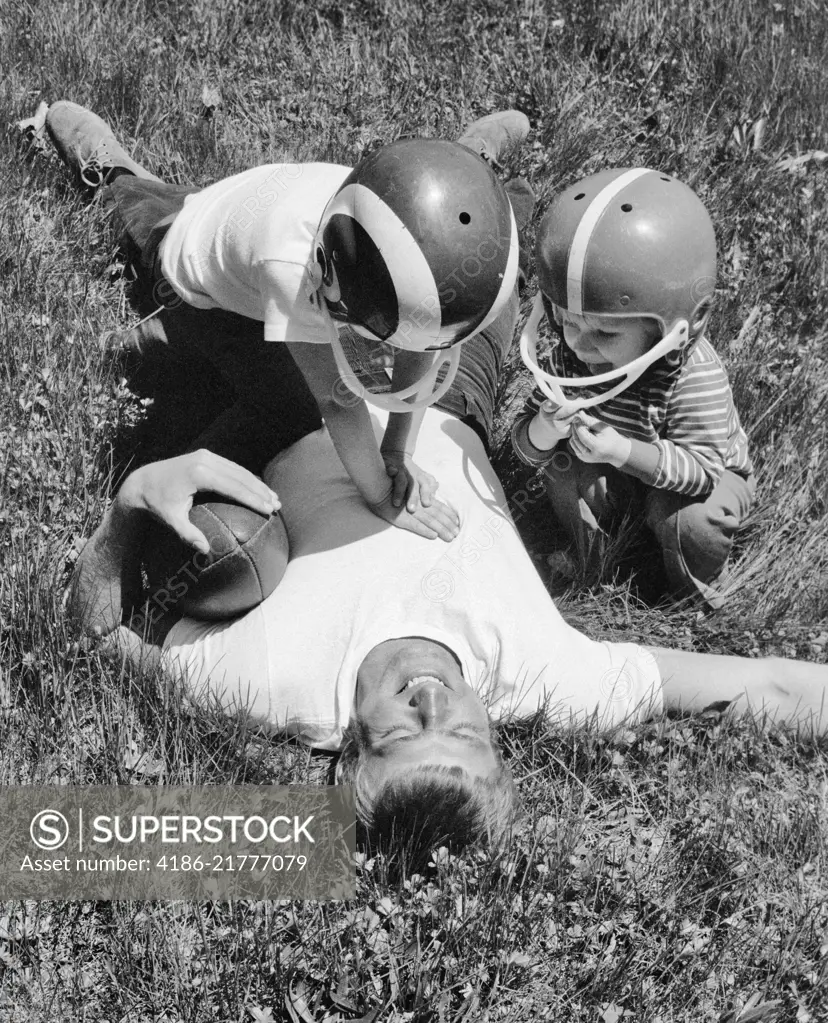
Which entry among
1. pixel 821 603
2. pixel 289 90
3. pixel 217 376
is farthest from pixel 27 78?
pixel 821 603

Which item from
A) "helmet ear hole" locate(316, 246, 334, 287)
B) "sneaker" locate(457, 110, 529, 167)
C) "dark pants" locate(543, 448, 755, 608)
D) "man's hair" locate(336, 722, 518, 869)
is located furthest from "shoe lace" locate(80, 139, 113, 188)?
"man's hair" locate(336, 722, 518, 869)

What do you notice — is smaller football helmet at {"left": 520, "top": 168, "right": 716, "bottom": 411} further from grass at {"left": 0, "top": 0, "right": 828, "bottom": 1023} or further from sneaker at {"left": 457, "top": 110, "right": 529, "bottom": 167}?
sneaker at {"left": 457, "top": 110, "right": 529, "bottom": 167}

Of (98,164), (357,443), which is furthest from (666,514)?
(98,164)

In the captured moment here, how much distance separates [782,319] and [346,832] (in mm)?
3442

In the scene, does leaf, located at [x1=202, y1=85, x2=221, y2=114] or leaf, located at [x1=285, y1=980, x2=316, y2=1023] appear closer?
leaf, located at [x1=285, y1=980, x2=316, y2=1023]

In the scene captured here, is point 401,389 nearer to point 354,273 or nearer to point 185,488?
point 354,273

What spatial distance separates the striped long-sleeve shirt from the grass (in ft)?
2.26

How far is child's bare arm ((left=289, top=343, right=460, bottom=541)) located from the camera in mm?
3330

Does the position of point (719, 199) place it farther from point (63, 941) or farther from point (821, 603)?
point (63, 941)

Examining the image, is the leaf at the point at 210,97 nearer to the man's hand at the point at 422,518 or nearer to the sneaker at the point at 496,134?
the sneaker at the point at 496,134

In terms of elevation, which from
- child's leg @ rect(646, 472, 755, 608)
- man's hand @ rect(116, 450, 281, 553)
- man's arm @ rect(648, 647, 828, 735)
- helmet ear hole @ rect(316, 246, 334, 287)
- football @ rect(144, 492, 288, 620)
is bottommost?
man's arm @ rect(648, 647, 828, 735)

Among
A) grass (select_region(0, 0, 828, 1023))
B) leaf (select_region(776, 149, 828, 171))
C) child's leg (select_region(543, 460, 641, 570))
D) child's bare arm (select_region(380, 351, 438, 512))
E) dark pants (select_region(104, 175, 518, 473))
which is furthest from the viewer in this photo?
leaf (select_region(776, 149, 828, 171))

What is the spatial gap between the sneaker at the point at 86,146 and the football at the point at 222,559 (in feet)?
7.26

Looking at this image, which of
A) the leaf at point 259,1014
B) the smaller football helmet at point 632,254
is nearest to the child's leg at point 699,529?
the smaller football helmet at point 632,254
